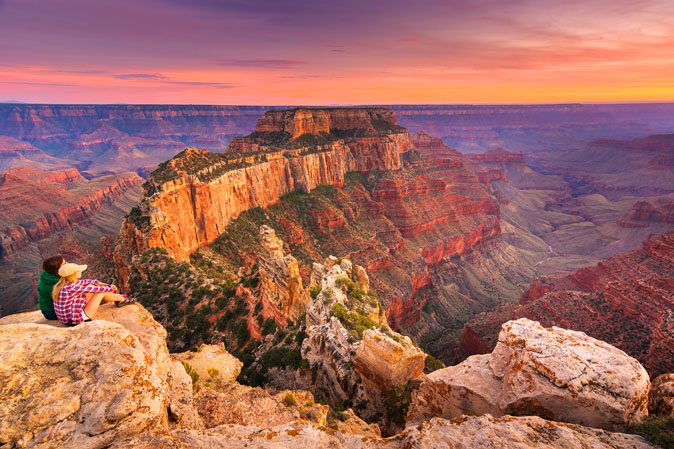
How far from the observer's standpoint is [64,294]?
1102 cm

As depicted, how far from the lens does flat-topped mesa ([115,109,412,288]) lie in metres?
44.2

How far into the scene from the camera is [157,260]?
1601 inches

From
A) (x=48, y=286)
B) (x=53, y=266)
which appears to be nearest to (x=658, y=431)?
(x=48, y=286)

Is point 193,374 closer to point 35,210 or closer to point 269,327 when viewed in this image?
point 269,327

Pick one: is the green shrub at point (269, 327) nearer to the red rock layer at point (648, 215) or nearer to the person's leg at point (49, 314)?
the person's leg at point (49, 314)

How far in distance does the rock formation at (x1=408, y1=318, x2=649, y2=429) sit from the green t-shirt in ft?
54.0

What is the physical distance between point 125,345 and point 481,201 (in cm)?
15433

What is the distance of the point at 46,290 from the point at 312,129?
106 m

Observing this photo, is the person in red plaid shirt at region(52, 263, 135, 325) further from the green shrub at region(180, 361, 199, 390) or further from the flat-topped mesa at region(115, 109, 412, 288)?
the flat-topped mesa at region(115, 109, 412, 288)

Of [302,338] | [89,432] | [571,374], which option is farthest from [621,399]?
[302,338]

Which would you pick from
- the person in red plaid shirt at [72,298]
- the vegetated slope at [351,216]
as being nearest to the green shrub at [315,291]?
the vegetated slope at [351,216]

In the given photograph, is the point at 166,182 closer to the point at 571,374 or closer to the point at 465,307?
the point at 571,374

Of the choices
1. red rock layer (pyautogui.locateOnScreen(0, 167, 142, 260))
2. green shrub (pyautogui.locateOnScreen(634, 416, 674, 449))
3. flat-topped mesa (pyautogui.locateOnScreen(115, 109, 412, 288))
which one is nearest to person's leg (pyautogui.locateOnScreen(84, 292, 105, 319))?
green shrub (pyautogui.locateOnScreen(634, 416, 674, 449))

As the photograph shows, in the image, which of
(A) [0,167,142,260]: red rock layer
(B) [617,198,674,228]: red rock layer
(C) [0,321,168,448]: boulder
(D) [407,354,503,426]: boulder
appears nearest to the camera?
(C) [0,321,168,448]: boulder
